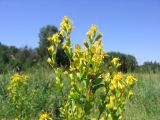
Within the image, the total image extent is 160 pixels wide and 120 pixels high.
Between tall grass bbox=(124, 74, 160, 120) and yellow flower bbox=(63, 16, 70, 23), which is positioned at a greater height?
yellow flower bbox=(63, 16, 70, 23)

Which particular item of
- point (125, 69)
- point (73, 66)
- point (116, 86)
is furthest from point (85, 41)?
point (125, 69)

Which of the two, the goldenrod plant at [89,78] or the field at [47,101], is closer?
the goldenrod plant at [89,78]

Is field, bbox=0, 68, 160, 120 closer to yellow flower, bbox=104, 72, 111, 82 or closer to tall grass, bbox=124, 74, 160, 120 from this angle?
tall grass, bbox=124, 74, 160, 120

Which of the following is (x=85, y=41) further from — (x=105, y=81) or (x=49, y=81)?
(x=49, y=81)

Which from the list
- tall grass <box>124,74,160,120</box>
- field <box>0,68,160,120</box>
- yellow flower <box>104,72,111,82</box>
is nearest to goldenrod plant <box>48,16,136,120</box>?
yellow flower <box>104,72,111,82</box>

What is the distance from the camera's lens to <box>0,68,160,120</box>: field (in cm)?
685


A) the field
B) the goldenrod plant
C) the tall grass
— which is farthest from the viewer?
the tall grass

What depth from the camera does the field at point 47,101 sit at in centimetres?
685

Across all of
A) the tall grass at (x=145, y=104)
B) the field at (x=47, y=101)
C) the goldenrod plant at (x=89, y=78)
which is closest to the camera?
the goldenrod plant at (x=89, y=78)

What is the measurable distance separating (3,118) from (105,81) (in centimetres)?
478

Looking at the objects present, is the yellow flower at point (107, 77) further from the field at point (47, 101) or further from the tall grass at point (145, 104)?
the tall grass at point (145, 104)

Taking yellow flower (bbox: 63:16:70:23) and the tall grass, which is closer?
yellow flower (bbox: 63:16:70:23)

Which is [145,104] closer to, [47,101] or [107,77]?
[47,101]

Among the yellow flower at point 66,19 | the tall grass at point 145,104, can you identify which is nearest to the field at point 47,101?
the tall grass at point 145,104
